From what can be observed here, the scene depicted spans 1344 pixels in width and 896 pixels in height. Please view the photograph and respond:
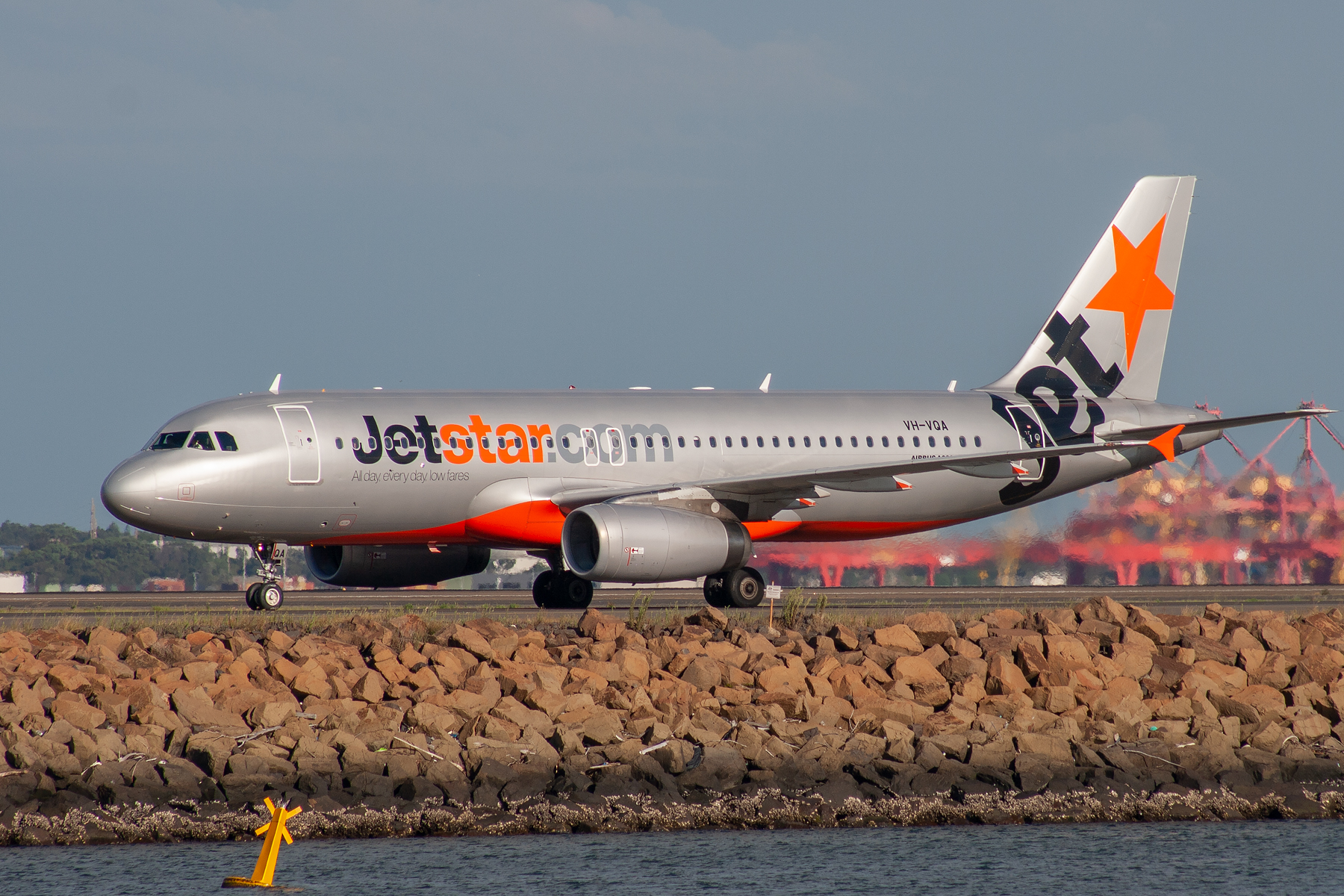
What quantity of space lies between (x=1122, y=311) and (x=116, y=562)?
166 feet

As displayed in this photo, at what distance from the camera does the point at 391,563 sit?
2620cm

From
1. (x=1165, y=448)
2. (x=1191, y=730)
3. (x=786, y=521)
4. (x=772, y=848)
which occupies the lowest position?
(x=772, y=848)

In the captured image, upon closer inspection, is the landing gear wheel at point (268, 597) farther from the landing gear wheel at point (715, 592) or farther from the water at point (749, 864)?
the water at point (749, 864)

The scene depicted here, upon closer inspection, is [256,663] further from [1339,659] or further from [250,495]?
[1339,659]

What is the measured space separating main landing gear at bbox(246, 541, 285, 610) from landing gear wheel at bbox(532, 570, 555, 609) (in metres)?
3.93

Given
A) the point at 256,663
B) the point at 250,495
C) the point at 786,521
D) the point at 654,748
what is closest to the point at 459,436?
the point at 250,495

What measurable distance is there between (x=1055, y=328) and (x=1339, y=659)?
1478cm

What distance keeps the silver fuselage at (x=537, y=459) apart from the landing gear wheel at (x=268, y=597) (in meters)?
0.79

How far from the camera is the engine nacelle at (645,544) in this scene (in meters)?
22.8

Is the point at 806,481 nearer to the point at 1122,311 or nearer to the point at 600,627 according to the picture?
the point at 600,627

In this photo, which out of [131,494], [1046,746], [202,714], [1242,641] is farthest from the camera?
[131,494]

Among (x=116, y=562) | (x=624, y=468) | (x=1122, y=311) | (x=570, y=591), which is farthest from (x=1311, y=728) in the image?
(x=116, y=562)

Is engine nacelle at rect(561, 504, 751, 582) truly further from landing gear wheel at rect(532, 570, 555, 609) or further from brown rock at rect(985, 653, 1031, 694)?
brown rock at rect(985, 653, 1031, 694)

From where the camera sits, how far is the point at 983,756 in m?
14.4
